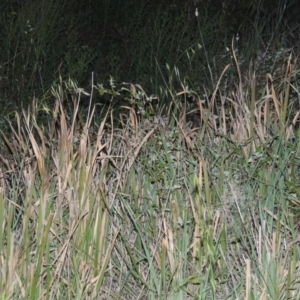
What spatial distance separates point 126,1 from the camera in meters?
5.34

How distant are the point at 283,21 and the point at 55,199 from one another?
272 cm

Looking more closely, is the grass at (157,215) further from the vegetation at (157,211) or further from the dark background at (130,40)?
the dark background at (130,40)

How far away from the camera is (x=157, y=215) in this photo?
3.05m

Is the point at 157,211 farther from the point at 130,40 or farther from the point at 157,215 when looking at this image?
the point at 130,40

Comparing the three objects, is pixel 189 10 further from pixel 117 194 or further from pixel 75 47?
pixel 117 194

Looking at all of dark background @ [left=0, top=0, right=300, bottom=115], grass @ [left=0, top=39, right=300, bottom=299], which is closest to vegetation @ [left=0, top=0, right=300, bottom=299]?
grass @ [left=0, top=39, right=300, bottom=299]

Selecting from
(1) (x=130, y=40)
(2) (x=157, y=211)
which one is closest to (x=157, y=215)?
(2) (x=157, y=211)

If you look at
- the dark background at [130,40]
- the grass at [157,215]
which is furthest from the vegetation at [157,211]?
the dark background at [130,40]

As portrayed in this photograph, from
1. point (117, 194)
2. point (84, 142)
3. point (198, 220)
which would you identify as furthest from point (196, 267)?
point (84, 142)

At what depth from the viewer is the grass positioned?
8.95 ft

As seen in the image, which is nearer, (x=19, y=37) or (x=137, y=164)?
(x=137, y=164)

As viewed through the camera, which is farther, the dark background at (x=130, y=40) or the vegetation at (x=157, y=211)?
the dark background at (x=130, y=40)

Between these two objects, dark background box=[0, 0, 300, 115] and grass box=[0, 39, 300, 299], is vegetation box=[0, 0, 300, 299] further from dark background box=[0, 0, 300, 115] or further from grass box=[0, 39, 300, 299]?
dark background box=[0, 0, 300, 115]

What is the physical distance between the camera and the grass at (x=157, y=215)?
273 cm
